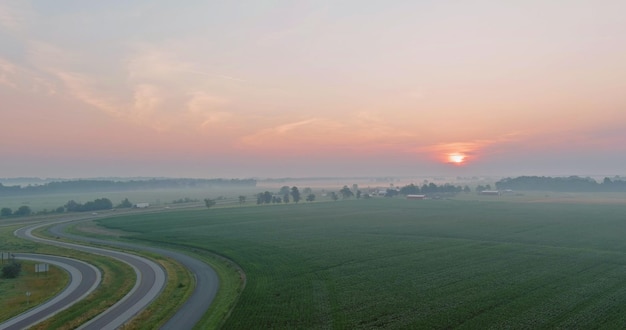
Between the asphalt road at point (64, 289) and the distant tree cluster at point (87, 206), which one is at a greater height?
the distant tree cluster at point (87, 206)

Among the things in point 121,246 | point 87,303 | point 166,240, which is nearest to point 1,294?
point 87,303

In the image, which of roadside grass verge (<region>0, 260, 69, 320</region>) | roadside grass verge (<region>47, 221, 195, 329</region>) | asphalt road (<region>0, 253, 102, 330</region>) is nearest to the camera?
roadside grass verge (<region>47, 221, 195, 329</region>)

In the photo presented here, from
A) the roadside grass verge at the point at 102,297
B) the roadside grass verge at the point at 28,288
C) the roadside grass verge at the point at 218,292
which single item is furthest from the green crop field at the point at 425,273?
the roadside grass verge at the point at 28,288

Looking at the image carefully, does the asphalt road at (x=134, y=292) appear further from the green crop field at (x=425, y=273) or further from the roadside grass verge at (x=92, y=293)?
the green crop field at (x=425, y=273)

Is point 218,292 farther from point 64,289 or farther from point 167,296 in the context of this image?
point 64,289

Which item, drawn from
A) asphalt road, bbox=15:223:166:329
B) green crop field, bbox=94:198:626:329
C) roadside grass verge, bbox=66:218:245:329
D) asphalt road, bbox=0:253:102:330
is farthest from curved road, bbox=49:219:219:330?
asphalt road, bbox=0:253:102:330

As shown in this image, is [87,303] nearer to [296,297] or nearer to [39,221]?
[296,297]

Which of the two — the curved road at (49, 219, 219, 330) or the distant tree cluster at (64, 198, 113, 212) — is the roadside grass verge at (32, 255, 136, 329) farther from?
the distant tree cluster at (64, 198, 113, 212)
